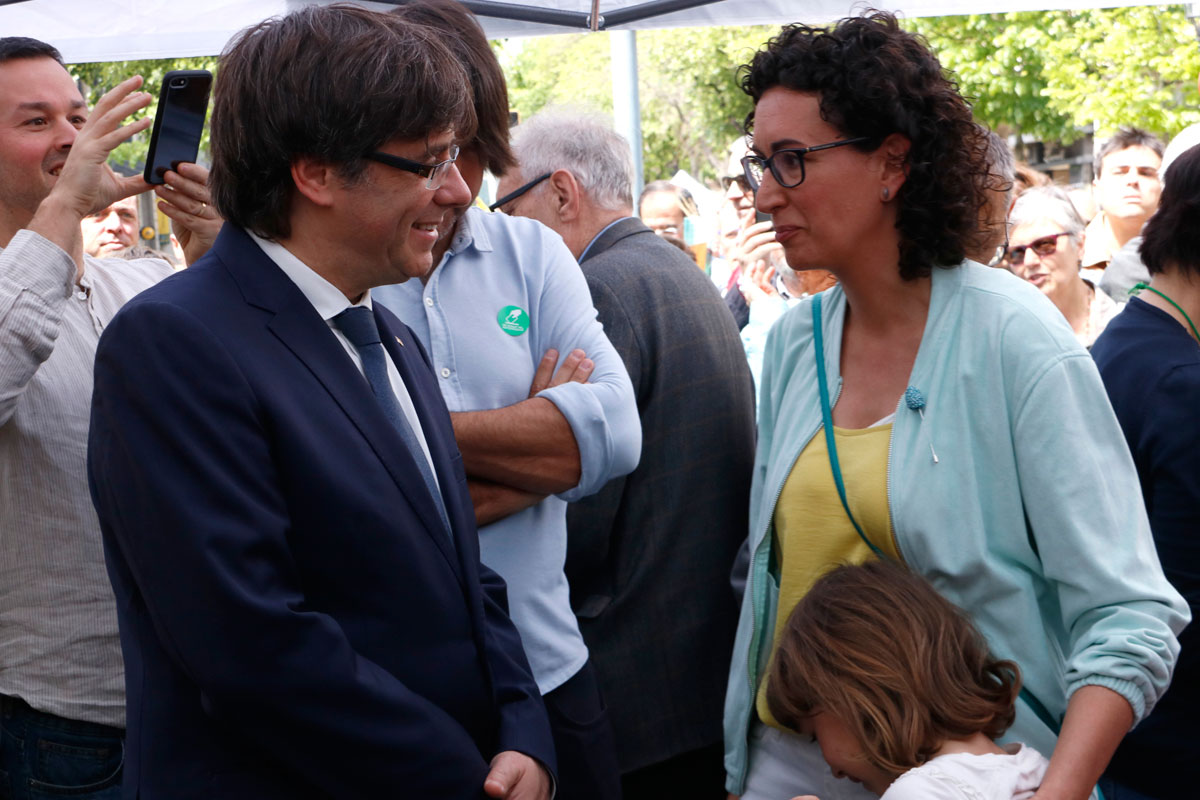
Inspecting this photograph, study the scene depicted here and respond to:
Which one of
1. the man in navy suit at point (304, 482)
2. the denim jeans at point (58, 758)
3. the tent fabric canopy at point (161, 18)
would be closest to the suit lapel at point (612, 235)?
the man in navy suit at point (304, 482)

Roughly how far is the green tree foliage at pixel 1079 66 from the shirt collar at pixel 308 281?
13.4 metres

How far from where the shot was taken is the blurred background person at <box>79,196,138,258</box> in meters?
6.71

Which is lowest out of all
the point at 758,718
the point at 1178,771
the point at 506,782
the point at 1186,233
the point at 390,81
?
the point at 1178,771

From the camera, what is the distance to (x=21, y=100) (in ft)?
8.91

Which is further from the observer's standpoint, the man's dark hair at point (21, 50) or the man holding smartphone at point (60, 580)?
the man's dark hair at point (21, 50)

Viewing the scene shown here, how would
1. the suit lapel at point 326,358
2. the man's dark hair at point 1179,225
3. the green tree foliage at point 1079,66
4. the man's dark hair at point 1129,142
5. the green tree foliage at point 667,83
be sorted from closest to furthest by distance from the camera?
the suit lapel at point 326,358 → the man's dark hair at point 1179,225 → the man's dark hair at point 1129,142 → the green tree foliage at point 1079,66 → the green tree foliage at point 667,83

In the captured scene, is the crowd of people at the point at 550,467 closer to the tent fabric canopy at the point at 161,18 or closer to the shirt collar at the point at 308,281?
the shirt collar at the point at 308,281

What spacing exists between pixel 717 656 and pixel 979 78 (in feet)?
71.0

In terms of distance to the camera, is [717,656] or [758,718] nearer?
[758,718]

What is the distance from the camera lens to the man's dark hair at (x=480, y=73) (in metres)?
2.53

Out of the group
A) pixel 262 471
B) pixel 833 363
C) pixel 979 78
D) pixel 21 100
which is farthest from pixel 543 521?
pixel 979 78

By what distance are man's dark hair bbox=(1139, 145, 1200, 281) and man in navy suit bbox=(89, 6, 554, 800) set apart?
184 centimetres

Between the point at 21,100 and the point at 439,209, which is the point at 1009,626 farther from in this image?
the point at 21,100

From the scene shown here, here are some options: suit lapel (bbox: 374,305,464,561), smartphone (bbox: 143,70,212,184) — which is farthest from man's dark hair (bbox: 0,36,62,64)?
suit lapel (bbox: 374,305,464,561)
